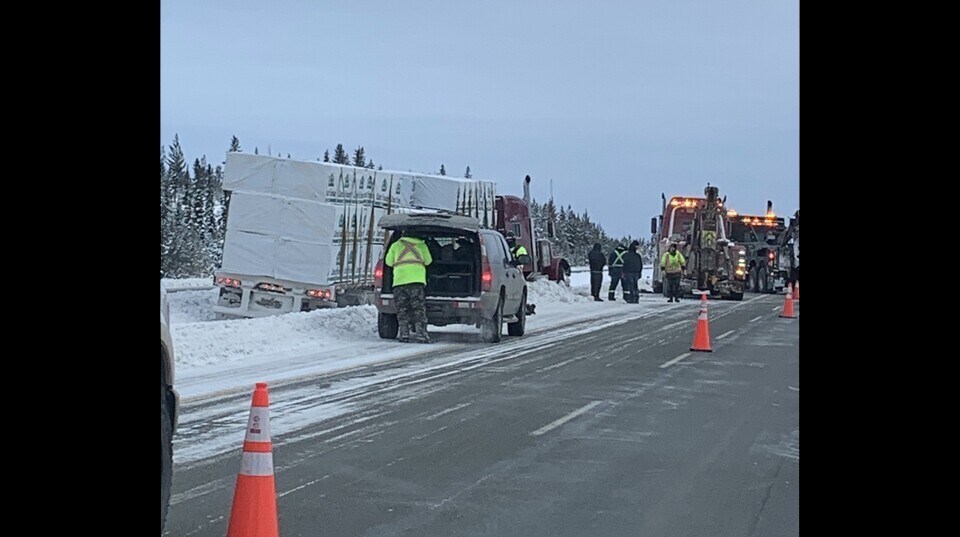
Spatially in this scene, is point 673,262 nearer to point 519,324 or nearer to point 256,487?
point 519,324

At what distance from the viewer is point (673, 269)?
109 feet

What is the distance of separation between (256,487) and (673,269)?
2880 centimetres

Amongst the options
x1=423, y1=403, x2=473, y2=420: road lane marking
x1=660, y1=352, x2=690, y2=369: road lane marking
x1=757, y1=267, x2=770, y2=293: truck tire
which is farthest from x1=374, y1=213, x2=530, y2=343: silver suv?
x1=757, y1=267, x2=770, y2=293: truck tire

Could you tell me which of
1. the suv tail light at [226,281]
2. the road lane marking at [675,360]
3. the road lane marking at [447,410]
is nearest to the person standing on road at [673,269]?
the suv tail light at [226,281]

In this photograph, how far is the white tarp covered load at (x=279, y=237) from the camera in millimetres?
22062

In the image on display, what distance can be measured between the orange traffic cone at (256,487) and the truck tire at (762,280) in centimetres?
3600

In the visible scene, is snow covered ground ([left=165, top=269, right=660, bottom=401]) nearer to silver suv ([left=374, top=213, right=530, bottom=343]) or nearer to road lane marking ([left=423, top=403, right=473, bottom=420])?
silver suv ([left=374, top=213, right=530, bottom=343])

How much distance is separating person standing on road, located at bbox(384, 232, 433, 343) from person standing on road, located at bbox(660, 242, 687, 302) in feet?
54.2

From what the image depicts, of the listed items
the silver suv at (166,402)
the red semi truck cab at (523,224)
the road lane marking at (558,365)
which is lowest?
the road lane marking at (558,365)

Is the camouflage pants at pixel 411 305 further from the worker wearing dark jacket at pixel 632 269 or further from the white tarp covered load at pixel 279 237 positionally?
the worker wearing dark jacket at pixel 632 269

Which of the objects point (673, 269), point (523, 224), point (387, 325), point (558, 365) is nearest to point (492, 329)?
point (387, 325)

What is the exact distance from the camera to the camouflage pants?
1717cm
